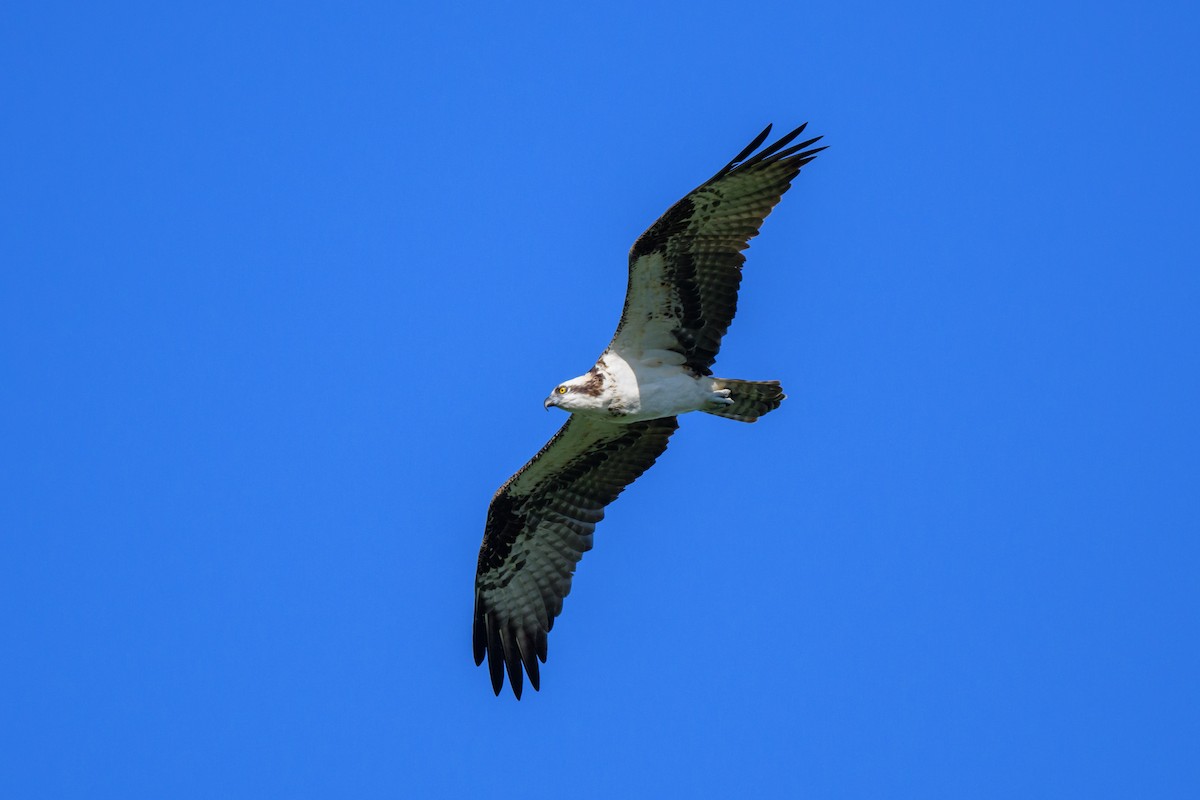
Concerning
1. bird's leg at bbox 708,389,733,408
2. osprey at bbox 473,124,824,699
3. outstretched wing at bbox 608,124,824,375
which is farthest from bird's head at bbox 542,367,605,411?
bird's leg at bbox 708,389,733,408

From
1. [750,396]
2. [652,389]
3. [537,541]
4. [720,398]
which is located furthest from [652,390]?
[537,541]

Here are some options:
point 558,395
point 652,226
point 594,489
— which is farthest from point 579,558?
point 652,226

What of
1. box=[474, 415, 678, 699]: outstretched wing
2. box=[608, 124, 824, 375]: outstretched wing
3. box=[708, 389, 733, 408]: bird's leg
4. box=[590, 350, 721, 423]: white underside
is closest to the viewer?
box=[608, 124, 824, 375]: outstretched wing

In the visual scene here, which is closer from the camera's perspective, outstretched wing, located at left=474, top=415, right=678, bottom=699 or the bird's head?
the bird's head

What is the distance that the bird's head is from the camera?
12484 millimetres

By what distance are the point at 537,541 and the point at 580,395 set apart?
218 cm

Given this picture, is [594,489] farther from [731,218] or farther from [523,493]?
[731,218]

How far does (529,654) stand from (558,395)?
2950 mm

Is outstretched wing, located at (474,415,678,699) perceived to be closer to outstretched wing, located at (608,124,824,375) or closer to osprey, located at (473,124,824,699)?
osprey, located at (473,124,824,699)

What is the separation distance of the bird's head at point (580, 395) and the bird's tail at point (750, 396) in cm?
108

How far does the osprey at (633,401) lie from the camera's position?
1234 centimetres

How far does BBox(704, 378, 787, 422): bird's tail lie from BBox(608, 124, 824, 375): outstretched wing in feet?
1.10

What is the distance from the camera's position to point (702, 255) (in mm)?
12445

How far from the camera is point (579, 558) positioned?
1408 cm
